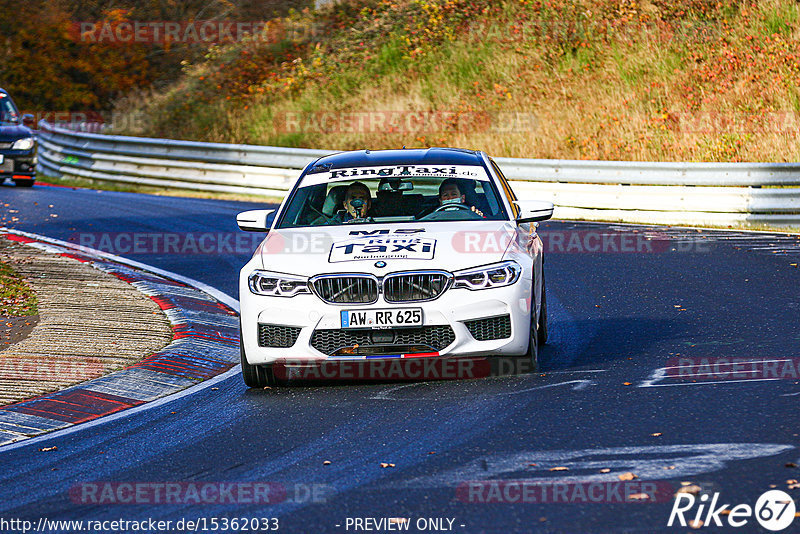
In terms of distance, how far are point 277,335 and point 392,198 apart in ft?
5.76

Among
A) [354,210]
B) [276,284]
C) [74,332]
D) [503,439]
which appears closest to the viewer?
→ [503,439]

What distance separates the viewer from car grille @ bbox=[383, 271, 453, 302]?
806cm

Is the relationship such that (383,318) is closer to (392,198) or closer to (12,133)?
(392,198)

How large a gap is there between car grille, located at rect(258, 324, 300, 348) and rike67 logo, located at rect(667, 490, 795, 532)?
11.4 feet

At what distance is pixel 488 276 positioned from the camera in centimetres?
815

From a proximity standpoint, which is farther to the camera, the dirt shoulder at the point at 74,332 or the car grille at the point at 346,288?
the dirt shoulder at the point at 74,332

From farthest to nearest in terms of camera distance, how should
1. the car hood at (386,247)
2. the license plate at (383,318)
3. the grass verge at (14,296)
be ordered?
the grass verge at (14,296), the car hood at (386,247), the license plate at (383,318)

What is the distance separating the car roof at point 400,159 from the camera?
9.84 m

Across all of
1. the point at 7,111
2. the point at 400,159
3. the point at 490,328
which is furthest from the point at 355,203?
the point at 7,111

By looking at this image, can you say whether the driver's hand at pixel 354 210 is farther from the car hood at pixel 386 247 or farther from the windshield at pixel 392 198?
the car hood at pixel 386 247

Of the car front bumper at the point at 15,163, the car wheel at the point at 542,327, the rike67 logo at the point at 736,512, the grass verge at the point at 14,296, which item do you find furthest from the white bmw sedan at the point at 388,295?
the car front bumper at the point at 15,163

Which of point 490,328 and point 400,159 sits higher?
point 400,159

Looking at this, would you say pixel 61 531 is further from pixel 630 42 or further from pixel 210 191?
pixel 630 42

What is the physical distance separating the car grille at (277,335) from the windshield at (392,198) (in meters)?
1.25
